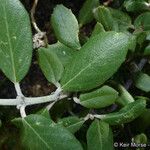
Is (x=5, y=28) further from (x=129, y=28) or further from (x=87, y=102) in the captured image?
(x=129, y=28)

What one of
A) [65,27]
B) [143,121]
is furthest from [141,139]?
[65,27]

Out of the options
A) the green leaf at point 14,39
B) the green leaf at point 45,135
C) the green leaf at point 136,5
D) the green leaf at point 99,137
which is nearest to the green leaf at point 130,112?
the green leaf at point 99,137

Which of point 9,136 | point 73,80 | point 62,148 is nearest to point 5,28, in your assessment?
point 73,80

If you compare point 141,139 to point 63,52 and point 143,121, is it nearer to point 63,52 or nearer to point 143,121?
point 143,121

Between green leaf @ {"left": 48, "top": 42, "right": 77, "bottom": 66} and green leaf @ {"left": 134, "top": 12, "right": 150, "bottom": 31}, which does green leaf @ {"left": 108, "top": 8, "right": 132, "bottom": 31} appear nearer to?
green leaf @ {"left": 134, "top": 12, "right": 150, "bottom": 31}

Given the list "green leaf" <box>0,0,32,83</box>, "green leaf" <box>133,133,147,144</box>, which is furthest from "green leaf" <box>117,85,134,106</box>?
"green leaf" <box>0,0,32,83</box>

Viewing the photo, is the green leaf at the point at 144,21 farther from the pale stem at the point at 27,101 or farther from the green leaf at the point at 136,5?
the pale stem at the point at 27,101
